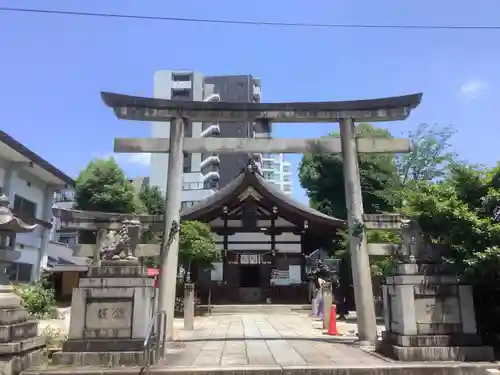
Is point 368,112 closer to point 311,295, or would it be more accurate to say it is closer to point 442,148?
point 311,295

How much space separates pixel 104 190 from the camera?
32625mm

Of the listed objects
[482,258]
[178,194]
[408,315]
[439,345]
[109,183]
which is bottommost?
[439,345]

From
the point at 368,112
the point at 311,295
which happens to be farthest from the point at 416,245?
the point at 311,295

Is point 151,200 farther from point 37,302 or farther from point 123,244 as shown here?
point 123,244

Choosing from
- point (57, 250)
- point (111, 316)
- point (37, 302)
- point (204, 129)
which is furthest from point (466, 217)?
point (204, 129)

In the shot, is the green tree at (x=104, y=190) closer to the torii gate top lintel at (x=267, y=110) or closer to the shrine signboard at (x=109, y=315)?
the torii gate top lintel at (x=267, y=110)

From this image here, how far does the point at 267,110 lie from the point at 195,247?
38.1 feet

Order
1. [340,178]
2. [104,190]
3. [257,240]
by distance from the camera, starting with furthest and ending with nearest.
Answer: [340,178] < [104,190] < [257,240]

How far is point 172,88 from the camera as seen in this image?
68.5 m

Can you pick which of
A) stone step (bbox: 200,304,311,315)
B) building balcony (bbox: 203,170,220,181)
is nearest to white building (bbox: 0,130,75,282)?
stone step (bbox: 200,304,311,315)

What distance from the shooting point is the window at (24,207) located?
71.6ft

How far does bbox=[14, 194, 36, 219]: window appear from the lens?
21837 mm

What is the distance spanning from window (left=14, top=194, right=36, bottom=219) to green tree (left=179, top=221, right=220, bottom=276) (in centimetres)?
814

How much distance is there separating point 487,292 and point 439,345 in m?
1.64
